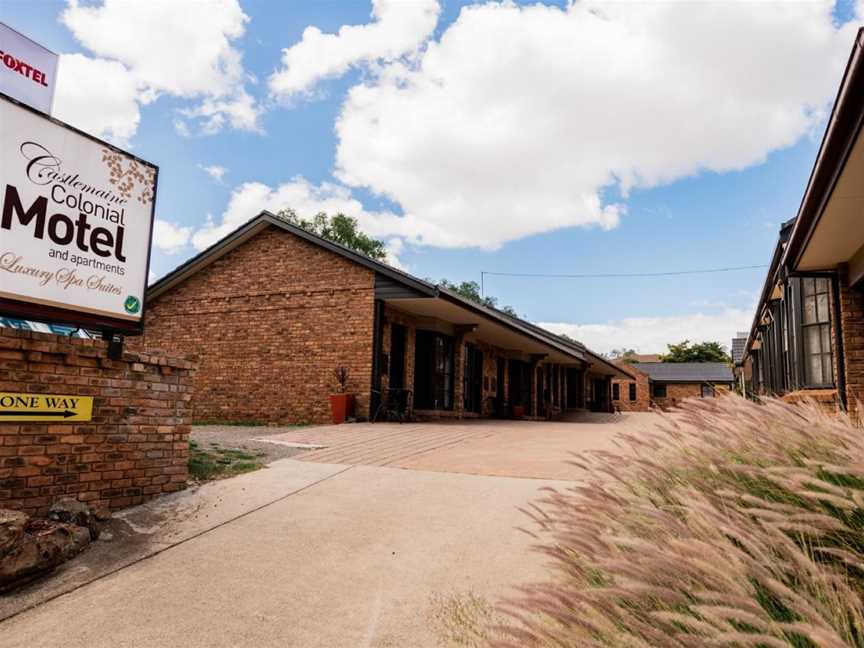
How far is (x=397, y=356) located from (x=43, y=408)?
34.4 ft

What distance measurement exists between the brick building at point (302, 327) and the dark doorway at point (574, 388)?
51.0 ft

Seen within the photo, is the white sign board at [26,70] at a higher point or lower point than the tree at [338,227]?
lower

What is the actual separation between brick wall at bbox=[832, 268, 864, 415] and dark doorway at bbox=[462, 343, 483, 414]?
35.1 ft

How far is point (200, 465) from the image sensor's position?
6.83 meters

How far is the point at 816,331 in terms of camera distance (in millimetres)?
9758

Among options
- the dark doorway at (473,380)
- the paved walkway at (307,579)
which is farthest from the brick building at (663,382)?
the paved walkway at (307,579)

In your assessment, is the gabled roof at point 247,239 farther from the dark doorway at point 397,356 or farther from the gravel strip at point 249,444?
the gravel strip at point 249,444

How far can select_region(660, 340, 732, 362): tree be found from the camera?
2240 inches

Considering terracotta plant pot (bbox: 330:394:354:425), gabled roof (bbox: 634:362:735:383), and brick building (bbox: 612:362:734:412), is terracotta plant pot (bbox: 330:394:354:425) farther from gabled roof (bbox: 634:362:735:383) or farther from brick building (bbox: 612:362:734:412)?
gabled roof (bbox: 634:362:735:383)

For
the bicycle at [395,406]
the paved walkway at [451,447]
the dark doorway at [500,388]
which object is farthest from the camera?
the dark doorway at [500,388]

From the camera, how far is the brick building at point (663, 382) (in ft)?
146

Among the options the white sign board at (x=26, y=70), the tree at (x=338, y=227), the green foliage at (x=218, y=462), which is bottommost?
the green foliage at (x=218, y=462)

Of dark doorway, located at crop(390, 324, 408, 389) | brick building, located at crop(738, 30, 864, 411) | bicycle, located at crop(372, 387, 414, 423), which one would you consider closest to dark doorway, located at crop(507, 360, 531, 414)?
dark doorway, located at crop(390, 324, 408, 389)

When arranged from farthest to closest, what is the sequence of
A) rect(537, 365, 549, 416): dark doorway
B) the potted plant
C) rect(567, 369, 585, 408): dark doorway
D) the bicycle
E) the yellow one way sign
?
rect(567, 369, 585, 408): dark doorway
rect(537, 365, 549, 416): dark doorway
the bicycle
the potted plant
the yellow one way sign
